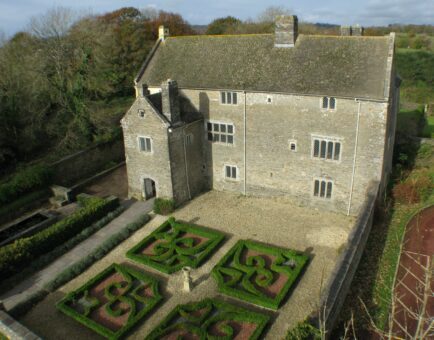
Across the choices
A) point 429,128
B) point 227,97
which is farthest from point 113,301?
point 429,128

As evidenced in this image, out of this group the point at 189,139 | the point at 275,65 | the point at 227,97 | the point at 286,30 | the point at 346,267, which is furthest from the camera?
the point at 189,139

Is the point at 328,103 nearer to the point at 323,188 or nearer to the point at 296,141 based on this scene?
the point at 296,141

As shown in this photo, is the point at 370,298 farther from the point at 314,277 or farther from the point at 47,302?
the point at 47,302

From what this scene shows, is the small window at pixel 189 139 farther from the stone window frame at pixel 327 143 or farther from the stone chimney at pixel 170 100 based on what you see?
the stone window frame at pixel 327 143

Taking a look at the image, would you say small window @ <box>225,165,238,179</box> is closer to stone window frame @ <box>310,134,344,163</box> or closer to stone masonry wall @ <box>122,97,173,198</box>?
stone masonry wall @ <box>122,97,173,198</box>

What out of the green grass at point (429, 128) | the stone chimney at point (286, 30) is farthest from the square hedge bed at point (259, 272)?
the green grass at point (429, 128)

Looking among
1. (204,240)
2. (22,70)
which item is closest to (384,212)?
(204,240)
